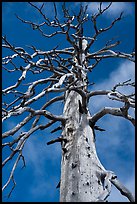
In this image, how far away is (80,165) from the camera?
10.8 feet

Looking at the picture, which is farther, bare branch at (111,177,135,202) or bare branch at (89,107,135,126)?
bare branch at (89,107,135,126)

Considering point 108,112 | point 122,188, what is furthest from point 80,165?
point 108,112

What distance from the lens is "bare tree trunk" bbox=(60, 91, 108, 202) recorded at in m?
3.02

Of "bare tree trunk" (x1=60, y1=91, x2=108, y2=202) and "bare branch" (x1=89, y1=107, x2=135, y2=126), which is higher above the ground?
"bare branch" (x1=89, y1=107, x2=135, y2=126)

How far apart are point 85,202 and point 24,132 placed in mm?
1502

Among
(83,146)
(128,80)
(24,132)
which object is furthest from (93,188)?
(128,80)

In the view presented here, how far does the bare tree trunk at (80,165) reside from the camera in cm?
302

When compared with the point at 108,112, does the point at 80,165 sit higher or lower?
lower

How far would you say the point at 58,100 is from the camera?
5.09 metres

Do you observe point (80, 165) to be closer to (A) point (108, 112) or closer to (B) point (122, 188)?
(B) point (122, 188)

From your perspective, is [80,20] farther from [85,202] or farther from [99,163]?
[85,202]

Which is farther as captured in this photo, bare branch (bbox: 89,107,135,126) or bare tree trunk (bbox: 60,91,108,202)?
bare branch (bbox: 89,107,135,126)

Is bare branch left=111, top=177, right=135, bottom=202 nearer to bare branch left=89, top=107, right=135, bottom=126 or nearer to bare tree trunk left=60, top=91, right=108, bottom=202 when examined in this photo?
bare tree trunk left=60, top=91, right=108, bottom=202

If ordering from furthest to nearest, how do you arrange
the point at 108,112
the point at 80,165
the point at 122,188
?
1. the point at 108,112
2. the point at 80,165
3. the point at 122,188
